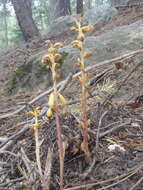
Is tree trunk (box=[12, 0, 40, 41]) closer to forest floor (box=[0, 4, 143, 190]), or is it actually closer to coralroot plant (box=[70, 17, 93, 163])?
forest floor (box=[0, 4, 143, 190])

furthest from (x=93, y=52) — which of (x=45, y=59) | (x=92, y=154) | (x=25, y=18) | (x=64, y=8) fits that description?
(x=64, y=8)

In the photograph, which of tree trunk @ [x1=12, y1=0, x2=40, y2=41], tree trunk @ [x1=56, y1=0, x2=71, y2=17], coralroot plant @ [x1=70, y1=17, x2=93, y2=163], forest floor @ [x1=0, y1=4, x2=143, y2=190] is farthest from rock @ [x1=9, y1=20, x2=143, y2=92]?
tree trunk @ [x1=56, y1=0, x2=71, y2=17]

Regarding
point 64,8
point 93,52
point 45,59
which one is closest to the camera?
point 45,59

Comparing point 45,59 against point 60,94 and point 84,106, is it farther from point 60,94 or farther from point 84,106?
point 84,106

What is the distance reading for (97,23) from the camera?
847cm

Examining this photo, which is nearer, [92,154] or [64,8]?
[92,154]

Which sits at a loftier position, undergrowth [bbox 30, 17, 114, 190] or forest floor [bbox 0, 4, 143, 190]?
undergrowth [bbox 30, 17, 114, 190]

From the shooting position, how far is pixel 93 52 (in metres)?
Answer: 4.04

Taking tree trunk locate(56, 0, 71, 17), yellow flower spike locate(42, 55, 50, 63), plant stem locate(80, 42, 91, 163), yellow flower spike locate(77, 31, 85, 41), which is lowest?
plant stem locate(80, 42, 91, 163)

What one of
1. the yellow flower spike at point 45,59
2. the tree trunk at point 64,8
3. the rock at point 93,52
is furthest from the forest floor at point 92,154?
the tree trunk at point 64,8

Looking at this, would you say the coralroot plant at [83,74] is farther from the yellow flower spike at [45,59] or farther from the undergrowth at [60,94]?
the yellow flower spike at [45,59]

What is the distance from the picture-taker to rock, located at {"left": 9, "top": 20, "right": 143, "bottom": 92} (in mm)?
3902

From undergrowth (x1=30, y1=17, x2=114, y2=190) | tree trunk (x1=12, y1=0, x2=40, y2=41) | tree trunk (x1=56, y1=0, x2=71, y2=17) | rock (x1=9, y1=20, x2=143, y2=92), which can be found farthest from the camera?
tree trunk (x1=56, y1=0, x2=71, y2=17)

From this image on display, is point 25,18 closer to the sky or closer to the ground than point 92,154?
closer to the sky
